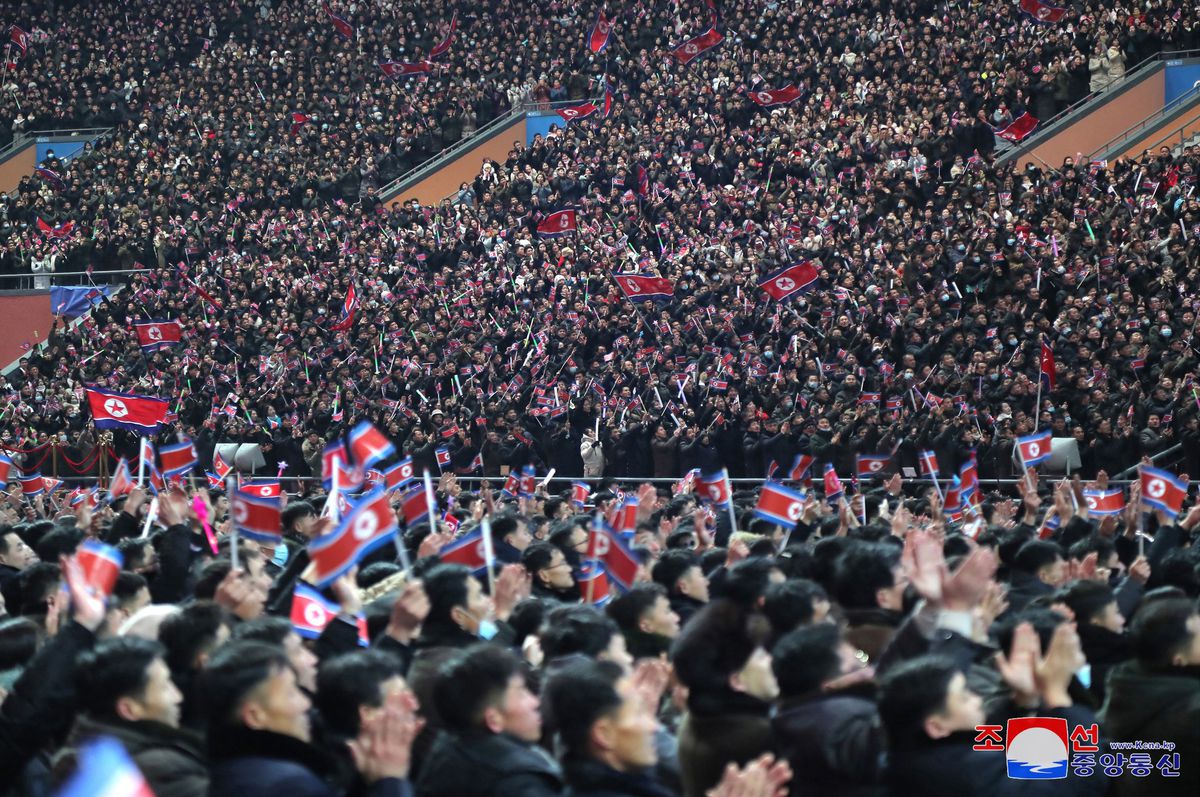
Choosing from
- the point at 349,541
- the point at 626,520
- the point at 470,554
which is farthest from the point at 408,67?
the point at 349,541

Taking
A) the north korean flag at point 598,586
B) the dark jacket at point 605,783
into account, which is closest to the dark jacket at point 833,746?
the dark jacket at point 605,783

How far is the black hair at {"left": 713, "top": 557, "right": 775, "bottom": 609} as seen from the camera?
5465 millimetres

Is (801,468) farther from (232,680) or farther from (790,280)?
(232,680)

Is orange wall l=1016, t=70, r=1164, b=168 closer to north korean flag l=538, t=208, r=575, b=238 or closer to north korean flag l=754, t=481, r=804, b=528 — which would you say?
north korean flag l=538, t=208, r=575, b=238

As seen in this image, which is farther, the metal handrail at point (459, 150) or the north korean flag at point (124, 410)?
the metal handrail at point (459, 150)

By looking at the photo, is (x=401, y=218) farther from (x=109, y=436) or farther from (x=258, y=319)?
(x=109, y=436)

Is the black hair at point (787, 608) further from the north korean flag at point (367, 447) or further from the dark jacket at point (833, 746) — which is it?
the north korean flag at point (367, 447)

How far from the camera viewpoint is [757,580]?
225 inches

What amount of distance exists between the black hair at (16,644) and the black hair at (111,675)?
53.0 inches

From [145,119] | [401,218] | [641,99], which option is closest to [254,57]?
Result: [145,119]

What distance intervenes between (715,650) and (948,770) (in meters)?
0.88

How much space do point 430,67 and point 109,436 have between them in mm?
13689

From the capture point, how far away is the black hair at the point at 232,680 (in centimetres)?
396
